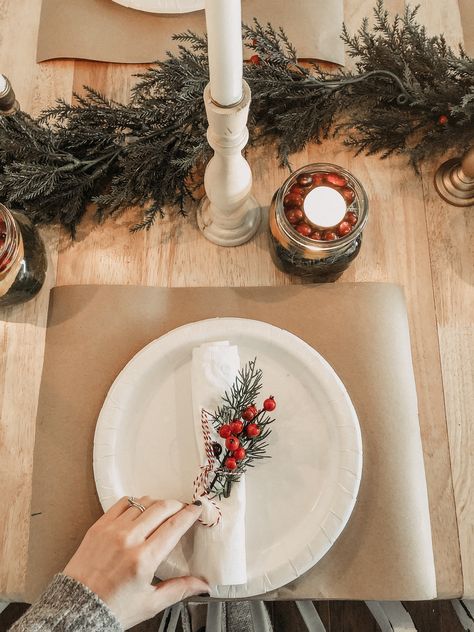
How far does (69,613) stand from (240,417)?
297 millimetres

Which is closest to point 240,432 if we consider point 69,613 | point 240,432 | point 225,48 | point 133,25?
point 240,432

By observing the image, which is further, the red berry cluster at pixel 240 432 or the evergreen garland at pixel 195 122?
the evergreen garland at pixel 195 122

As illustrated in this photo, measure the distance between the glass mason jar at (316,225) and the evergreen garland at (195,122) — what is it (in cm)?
13

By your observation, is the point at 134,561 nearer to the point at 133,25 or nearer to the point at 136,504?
the point at 136,504

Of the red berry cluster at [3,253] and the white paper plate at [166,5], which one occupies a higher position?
the white paper plate at [166,5]

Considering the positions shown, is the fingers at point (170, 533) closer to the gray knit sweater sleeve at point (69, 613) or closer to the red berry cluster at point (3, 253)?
the gray knit sweater sleeve at point (69, 613)

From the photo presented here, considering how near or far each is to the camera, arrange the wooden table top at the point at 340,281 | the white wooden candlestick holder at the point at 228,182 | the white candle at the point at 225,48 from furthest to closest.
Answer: the wooden table top at the point at 340,281 → the white wooden candlestick holder at the point at 228,182 → the white candle at the point at 225,48

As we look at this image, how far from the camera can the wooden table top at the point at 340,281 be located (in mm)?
739

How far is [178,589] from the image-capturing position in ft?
2.08

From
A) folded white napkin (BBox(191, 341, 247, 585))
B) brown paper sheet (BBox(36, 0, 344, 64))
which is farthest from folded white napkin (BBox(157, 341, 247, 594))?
brown paper sheet (BBox(36, 0, 344, 64))

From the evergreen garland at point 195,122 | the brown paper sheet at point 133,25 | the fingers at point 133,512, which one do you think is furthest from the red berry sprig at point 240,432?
the brown paper sheet at point 133,25

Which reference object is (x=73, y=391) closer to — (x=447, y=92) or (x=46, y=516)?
(x=46, y=516)

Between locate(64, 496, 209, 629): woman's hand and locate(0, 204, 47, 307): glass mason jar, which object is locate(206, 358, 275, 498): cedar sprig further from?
locate(0, 204, 47, 307): glass mason jar

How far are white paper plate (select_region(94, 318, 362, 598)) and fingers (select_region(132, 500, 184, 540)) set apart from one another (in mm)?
63
